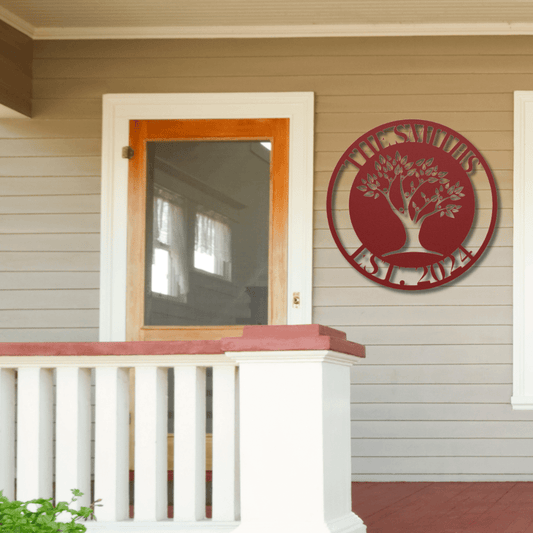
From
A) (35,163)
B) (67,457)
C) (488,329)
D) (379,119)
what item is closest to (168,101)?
(35,163)

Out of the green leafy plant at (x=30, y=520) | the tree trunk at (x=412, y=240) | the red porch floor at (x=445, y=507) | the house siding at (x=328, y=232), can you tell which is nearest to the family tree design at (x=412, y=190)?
the tree trunk at (x=412, y=240)

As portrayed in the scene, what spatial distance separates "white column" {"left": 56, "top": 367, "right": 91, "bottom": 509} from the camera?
2262 mm

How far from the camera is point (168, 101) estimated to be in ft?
14.2

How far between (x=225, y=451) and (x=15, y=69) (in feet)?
9.45

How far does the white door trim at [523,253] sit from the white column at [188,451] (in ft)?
7.87

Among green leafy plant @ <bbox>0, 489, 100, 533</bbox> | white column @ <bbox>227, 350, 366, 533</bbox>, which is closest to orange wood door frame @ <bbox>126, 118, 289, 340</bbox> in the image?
white column @ <bbox>227, 350, 366, 533</bbox>

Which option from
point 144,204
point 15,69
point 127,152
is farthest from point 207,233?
point 15,69

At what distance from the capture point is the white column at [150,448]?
225 cm

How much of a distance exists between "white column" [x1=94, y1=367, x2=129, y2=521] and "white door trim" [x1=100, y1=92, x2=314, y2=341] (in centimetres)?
194

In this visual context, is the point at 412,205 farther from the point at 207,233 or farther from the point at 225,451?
the point at 225,451

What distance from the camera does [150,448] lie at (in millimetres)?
2244

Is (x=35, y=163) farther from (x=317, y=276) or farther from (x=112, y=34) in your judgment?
(x=317, y=276)

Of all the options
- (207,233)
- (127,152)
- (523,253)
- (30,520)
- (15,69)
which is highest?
(15,69)

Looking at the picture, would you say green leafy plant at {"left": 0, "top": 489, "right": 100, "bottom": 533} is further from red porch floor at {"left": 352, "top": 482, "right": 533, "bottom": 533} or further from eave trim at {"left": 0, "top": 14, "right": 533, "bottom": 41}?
eave trim at {"left": 0, "top": 14, "right": 533, "bottom": 41}
